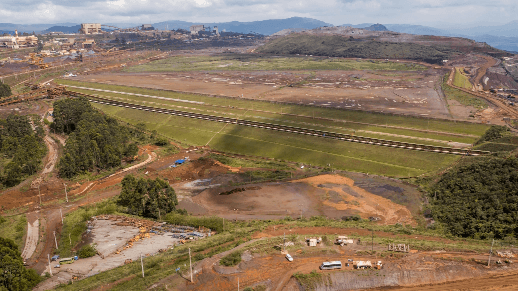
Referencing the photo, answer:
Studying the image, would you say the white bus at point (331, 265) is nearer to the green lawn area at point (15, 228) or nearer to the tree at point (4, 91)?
the green lawn area at point (15, 228)

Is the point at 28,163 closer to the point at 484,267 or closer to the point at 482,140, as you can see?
the point at 484,267

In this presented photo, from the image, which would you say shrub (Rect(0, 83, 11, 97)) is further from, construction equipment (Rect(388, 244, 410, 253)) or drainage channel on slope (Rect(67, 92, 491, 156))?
construction equipment (Rect(388, 244, 410, 253))

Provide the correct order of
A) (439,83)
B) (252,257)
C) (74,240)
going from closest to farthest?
(252,257) → (74,240) → (439,83)

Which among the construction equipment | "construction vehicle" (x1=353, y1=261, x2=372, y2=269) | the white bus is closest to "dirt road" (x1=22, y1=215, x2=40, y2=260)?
the white bus

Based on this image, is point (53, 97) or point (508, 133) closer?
point (508, 133)

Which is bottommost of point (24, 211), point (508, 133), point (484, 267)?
point (24, 211)

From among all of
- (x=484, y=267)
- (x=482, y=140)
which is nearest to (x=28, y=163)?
(x=484, y=267)

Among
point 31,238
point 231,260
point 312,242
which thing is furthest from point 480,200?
point 31,238
